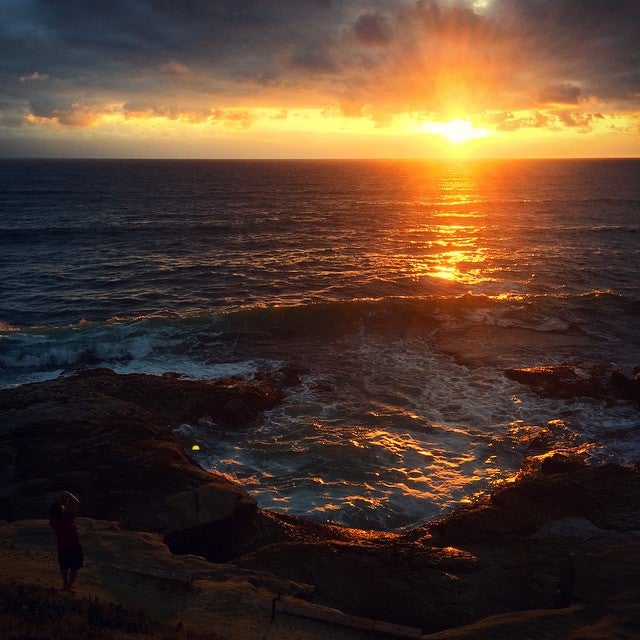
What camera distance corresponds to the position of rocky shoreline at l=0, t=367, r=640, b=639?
31.4ft

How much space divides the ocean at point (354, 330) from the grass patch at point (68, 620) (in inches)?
270

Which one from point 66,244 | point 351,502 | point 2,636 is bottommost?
point 351,502

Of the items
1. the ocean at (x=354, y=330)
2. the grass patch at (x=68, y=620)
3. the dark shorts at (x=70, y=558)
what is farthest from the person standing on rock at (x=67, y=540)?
the ocean at (x=354, y=330)

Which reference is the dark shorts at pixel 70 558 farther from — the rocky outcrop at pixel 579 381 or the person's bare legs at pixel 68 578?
the rocky outcrop at pixel 579 381

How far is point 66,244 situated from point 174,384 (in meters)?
40.6

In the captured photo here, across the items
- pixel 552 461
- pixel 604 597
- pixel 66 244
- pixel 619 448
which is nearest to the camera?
pixel 604 597

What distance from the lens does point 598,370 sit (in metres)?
24.0

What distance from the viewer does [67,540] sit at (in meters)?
8.96

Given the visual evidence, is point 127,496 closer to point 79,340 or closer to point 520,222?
point 79,340

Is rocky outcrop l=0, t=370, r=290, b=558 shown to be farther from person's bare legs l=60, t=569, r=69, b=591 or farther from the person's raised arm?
the person's raised arm

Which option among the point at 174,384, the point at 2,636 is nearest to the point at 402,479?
the point at 174,384

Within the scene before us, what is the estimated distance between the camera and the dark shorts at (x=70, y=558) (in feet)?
29.4

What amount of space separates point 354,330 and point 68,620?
2435 cm

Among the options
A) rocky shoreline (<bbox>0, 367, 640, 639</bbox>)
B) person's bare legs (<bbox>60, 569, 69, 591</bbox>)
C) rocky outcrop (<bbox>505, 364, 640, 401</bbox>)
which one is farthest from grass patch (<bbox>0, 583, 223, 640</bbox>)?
rocky outcrop (<bbox>505, 364, 640, 401</bbox>)
